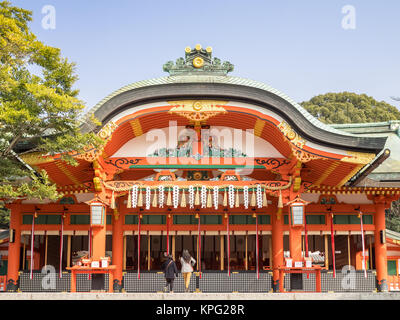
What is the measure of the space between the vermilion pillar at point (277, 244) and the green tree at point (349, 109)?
29901mm

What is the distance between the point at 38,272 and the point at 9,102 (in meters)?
8.60

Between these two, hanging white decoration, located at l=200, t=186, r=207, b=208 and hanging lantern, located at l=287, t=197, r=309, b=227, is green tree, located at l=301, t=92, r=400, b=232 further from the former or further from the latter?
hanging white decoration, located at l=200, t=186, r=207, b=208

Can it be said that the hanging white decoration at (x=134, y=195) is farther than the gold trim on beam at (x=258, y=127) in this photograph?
Yes

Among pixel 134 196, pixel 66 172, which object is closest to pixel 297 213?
pixel 134 196

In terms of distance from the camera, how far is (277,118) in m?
16.2

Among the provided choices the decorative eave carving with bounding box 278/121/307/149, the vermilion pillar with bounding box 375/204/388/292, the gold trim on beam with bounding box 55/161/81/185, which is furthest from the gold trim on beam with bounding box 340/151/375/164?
the gold trim on beam with bounding box 55/161/81/185

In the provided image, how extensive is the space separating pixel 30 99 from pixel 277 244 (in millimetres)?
10084

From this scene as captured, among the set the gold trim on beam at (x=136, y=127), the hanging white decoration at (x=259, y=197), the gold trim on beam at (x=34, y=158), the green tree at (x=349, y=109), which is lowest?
the hanging white decoration at (x=259, y=197)

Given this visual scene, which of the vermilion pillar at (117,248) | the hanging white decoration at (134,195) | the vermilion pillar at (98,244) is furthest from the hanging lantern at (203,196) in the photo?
the vermilion pillar at (117,248)

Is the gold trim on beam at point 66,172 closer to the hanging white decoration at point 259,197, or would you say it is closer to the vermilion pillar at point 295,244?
the hanging white decoration at point 259,197

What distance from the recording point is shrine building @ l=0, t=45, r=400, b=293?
16109mm

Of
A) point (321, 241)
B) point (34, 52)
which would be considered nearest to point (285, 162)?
point (321, 241)

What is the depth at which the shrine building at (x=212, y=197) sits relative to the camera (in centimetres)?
1611

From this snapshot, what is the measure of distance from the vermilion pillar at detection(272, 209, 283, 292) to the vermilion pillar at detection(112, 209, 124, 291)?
Result: 5498mm
